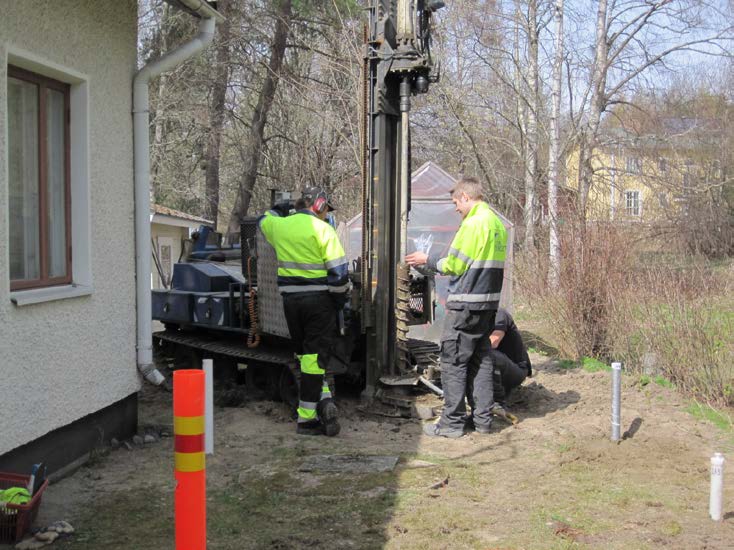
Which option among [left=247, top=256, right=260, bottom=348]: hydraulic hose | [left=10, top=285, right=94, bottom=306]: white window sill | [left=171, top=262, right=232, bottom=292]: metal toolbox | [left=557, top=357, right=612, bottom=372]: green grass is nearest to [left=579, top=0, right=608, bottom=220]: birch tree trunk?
[left=557, top=357, right=612, bottom=372]: green grass

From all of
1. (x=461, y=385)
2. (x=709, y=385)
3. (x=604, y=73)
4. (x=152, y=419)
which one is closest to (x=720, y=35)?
(x=604, y=73)

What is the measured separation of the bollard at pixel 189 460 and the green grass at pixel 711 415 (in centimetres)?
532

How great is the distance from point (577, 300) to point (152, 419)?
5048 mm

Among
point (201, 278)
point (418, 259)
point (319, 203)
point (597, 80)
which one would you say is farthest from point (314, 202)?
point (597, 80)

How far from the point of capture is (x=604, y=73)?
18.7 m

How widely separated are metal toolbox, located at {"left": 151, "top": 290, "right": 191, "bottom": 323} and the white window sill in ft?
11.7

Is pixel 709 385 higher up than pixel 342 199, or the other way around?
pixel 342 199

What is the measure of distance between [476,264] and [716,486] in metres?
Result: 2.72

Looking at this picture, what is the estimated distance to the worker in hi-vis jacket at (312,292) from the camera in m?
6.99

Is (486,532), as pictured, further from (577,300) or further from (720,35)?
(720,35)

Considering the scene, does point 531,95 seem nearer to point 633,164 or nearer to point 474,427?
point 633,164

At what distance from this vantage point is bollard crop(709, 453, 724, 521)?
445 cm

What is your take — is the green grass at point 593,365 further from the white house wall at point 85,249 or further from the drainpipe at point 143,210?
the white house wall at point 85,249

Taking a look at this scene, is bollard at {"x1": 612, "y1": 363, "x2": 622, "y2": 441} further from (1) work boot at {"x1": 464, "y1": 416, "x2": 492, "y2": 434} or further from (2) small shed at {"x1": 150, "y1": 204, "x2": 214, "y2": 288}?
(2) small shed at {"x1": 150, "y1": 204, "x2": 214, "y2": 288}
